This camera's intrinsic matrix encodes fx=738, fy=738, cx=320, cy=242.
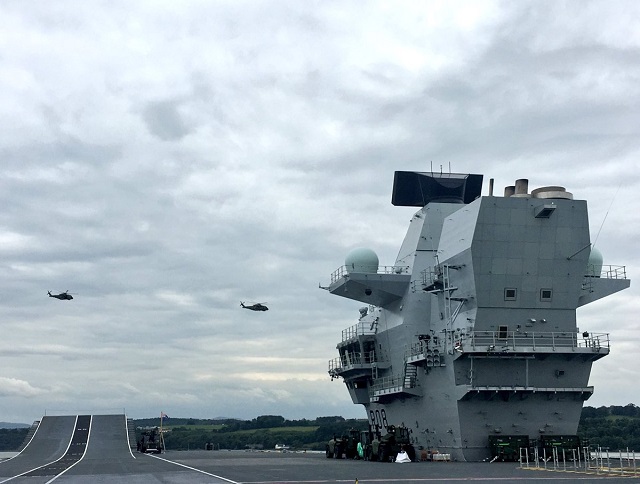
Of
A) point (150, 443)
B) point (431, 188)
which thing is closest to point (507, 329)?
point (431, 188)

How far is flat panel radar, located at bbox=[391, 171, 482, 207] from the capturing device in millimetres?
52969

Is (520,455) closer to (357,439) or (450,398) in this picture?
(450,398)

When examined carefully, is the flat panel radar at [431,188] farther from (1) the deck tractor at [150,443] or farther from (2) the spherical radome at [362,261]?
(1) the deck tractor at [150,443]

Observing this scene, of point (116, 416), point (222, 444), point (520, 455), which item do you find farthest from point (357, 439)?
point (222, 444)

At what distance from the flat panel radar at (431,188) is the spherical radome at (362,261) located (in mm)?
5479

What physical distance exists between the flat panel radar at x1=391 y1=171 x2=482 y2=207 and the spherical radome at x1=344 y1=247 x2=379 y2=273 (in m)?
5.48

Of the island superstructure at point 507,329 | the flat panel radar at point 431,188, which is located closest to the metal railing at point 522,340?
the island superstructure at point 507,329

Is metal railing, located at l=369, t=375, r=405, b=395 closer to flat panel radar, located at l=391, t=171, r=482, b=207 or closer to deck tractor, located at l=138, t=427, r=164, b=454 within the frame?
flat panel radar, located at l=391, t=171, r=482, b=207

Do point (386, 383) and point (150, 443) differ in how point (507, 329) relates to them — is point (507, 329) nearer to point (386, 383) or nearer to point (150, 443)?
point (386, 383)

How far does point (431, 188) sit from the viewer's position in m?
53.2

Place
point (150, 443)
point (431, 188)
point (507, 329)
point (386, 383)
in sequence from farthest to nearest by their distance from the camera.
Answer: point (150, 443)
point (431, 188)
point (386, 383)
point (507, 329)

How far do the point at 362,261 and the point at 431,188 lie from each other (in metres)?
7.78

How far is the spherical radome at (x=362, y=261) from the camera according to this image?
165ft

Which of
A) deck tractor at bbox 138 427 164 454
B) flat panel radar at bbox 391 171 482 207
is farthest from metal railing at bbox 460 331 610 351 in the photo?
deck tractor at bbox 138 427 164 454
